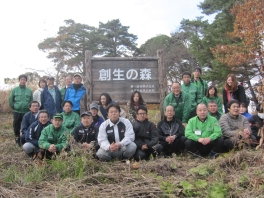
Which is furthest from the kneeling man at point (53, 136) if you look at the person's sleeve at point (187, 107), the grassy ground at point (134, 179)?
the person's sleeve at point (187, 107)

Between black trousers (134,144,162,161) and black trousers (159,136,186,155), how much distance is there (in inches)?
8.6

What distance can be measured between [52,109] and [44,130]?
5.91ft

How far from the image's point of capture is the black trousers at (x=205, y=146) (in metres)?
5.16

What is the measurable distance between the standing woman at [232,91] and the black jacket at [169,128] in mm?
1305

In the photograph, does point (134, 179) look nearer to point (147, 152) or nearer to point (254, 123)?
point (147, 152)

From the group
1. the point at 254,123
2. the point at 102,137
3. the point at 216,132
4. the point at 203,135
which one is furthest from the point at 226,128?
the point at 102,137

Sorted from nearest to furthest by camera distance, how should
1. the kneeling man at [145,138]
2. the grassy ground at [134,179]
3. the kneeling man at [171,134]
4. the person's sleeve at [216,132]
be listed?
the grassy ground at [134,179] < the person's sleeve at [216,132] < the kneeling man at [145,138] < the kneeling man at [171,134]

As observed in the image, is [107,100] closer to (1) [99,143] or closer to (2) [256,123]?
(1) [99,143]

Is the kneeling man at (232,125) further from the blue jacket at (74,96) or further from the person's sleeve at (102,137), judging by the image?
the blue jacket at (74,96)

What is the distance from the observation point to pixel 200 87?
262 inches

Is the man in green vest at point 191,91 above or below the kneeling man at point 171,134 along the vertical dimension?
above

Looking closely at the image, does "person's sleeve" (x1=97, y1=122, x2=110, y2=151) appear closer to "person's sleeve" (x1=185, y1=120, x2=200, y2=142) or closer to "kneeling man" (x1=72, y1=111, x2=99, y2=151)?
"kneeling man" (x1=72, y1=111, x2=99, y2=151)

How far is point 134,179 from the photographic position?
355 centimetres

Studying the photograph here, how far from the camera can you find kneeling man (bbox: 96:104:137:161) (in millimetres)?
4902
